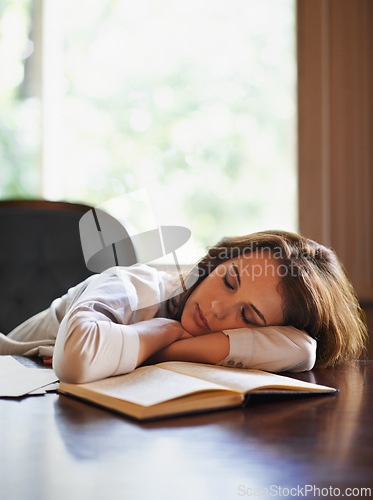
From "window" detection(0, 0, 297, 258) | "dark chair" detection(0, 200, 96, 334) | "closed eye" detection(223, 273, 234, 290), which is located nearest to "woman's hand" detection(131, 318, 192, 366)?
"closed eye" detection(223, 273, 234, 290)

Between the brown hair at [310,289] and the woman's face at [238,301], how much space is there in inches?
1.0

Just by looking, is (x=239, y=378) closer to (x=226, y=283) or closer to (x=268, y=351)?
(x=268, y=351)

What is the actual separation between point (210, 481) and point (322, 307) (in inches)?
26.1

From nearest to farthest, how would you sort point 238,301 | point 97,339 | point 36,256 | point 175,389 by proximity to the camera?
point 175,389 < point 97,339 < point 238,301 < point 36,256

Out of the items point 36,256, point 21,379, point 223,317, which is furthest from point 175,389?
point 36,256

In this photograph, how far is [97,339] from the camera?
76cm

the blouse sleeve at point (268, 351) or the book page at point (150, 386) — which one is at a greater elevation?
the book page at point (150, 386)

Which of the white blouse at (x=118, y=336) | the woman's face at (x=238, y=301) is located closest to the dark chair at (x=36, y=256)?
the white blouse at (x=118, y=336)

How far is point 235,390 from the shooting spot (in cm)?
64

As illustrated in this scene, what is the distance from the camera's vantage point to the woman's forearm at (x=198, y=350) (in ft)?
2.94

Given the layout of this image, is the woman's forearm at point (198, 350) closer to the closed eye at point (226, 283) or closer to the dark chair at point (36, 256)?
the closed eye at point (226, 283)

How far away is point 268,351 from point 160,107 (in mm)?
1583

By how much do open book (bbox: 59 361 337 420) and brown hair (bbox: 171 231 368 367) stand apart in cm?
26

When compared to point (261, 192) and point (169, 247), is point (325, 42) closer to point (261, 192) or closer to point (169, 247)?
point (261, 192)
